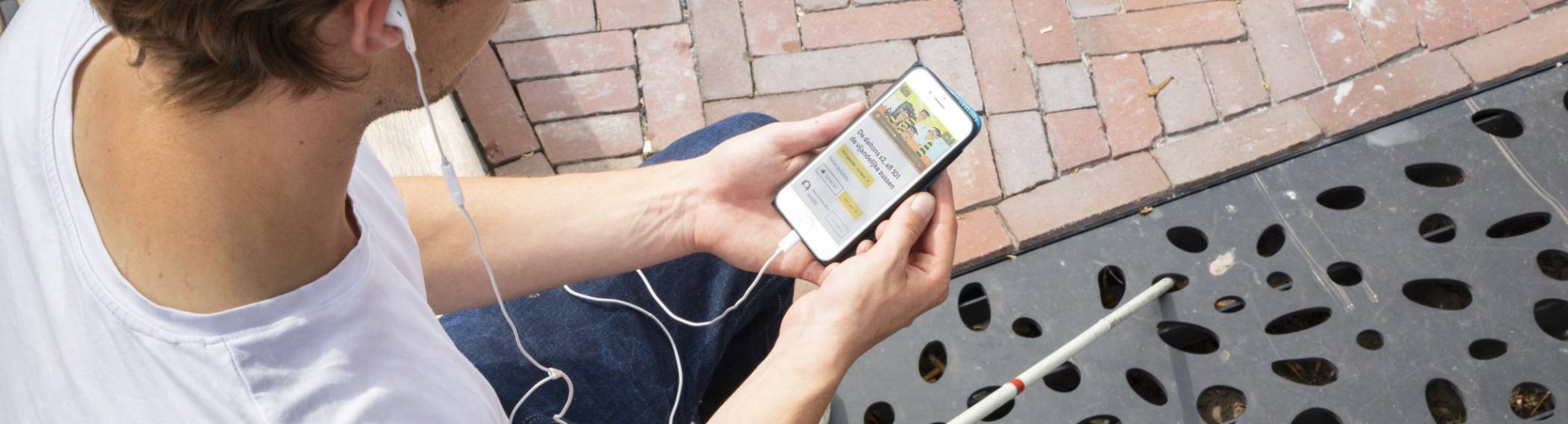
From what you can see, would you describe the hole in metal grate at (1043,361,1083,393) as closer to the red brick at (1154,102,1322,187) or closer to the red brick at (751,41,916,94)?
the red brick at (1154,102,1322,187)

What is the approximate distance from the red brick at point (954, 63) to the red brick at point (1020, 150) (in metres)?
0.08

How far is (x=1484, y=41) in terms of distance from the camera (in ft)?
9.09

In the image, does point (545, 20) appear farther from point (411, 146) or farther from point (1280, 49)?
point (1280, 49)

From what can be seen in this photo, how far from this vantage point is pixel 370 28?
45.1 inches

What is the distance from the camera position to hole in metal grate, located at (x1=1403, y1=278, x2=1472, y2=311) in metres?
2.38

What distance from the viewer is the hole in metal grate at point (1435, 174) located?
2.53 m

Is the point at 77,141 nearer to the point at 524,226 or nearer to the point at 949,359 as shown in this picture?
the point at 524,226

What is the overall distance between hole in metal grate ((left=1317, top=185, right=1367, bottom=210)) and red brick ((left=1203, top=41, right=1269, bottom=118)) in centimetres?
31

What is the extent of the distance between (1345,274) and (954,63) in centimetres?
99

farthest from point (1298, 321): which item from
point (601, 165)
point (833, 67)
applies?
point (601, 165)

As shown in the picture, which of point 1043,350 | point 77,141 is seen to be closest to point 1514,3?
point 1043,350

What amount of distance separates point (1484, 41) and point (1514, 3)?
149mm

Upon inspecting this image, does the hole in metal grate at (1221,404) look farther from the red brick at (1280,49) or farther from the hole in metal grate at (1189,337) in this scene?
the red brick at (1280,49)

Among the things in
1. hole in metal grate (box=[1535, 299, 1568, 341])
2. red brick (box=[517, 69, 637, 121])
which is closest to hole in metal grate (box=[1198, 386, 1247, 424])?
hole in metal grate (box=[1535, 299, 1568, 341])
